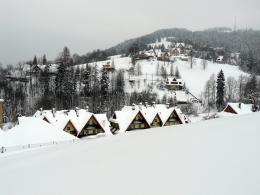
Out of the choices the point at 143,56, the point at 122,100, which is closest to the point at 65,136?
the point at 122,100

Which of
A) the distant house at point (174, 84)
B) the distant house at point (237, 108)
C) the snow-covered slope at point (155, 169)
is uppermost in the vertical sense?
the snow-covered slope at point (155, 169)

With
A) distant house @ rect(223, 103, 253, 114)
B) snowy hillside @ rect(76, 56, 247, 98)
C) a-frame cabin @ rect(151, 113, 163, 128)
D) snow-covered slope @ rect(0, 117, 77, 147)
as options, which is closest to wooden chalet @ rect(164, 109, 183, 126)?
a-frame cabin @ rect(151, 113, 163, 128)

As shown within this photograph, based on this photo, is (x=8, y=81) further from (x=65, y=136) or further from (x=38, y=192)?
(x=38, y=192)

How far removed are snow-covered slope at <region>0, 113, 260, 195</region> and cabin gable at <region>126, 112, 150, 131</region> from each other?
26.0 metres

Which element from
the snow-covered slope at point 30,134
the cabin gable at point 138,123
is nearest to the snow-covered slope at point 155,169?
the snow-covered slope at point 30,134

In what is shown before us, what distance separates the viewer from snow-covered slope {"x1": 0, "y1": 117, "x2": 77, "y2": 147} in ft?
58.4

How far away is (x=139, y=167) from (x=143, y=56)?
92.7 meters

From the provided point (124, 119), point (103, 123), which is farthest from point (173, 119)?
point (103, 123)

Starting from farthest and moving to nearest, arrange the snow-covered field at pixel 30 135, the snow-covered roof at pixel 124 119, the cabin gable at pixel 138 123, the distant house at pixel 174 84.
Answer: the distant house at pixel 174 84
the cabin gable at pixel 138 123
the snow-covered roof at pixel 124 119
the snow-covered field at pixel 30 135

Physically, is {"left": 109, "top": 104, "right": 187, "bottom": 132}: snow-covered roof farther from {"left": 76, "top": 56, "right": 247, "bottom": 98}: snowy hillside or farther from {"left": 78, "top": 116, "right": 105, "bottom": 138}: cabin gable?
{"left": 76, "top": 56, "right": 247, "bottom": 98}: snowy hillside

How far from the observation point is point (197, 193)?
239 centimetres

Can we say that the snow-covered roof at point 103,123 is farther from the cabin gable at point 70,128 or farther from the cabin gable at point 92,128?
the cabin gable at point 70,128

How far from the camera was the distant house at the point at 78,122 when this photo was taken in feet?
91.1

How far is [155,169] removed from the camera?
10.2ft
